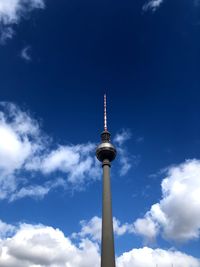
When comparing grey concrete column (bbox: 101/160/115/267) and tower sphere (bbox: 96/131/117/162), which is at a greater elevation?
tower sphere (bbox: 96/131/117/162)

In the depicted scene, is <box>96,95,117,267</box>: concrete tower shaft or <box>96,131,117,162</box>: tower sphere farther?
<box>96,131,117,162</box>: tower sphere

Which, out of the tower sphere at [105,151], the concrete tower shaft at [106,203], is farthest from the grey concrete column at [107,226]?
the tower sphere at [105,151]

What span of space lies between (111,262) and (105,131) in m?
44.0

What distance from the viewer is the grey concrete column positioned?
106 meters

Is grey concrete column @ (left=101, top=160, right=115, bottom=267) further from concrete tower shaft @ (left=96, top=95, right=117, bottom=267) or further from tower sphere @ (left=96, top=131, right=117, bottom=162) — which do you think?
tower sphere @ (left=96, top=131, right=117, bottom=162)

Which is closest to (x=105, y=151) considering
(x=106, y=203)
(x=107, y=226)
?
(x=106, y=203)

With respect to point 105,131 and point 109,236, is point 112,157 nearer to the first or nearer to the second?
point 105,131

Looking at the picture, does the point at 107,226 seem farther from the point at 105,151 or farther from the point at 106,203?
the point at 105,151

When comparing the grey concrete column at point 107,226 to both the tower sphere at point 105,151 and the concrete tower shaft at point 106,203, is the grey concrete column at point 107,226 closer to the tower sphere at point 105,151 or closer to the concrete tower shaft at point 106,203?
the concrete tower shaft at point 106,203

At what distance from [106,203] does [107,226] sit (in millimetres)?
7569

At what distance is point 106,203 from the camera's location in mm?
116375

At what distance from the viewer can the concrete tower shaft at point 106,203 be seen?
106m

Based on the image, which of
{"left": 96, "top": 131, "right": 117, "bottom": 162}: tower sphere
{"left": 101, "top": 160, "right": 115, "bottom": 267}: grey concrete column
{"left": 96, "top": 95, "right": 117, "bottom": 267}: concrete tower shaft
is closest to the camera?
{"left": 101, "top": 160, "right": 115, "bottom": 267}: grey concrete column

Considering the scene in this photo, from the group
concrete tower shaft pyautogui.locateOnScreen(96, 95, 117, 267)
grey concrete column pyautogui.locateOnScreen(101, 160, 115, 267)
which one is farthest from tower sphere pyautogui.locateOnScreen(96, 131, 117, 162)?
grey concrete column pyautogui.locateOnScreen(101, 160, 115, 267)
